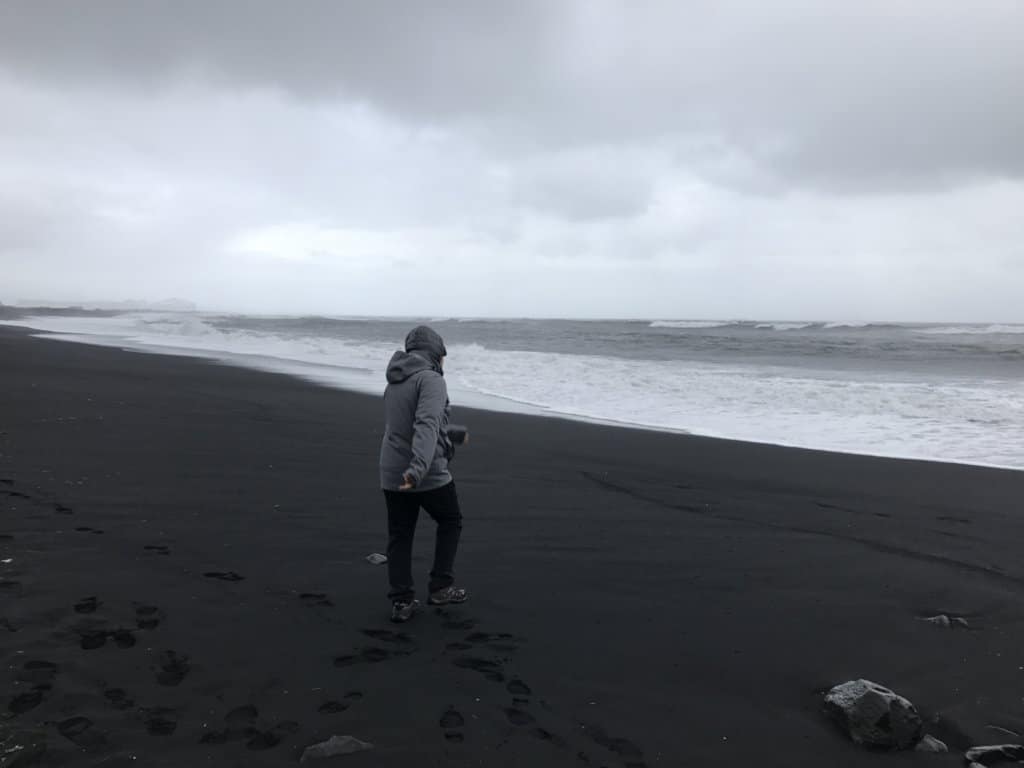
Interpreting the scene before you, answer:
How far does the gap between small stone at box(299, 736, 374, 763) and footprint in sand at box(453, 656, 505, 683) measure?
2.84 ft

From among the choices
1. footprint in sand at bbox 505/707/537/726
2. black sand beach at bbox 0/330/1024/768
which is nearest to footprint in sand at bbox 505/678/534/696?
black sand beach at bbox 0/330/1024/768

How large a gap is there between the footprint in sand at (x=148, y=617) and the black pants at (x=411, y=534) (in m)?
1.41

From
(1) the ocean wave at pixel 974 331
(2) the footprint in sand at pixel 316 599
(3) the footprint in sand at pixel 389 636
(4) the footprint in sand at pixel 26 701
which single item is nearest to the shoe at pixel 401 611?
(3) the footprint in sand at pixel 389 636

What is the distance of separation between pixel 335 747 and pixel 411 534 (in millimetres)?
1660

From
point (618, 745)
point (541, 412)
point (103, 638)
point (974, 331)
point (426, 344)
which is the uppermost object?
point (974, 331)

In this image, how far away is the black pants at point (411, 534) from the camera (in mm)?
4520

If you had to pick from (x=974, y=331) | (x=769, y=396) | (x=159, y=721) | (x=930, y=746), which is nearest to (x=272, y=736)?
(x=159, y=721)

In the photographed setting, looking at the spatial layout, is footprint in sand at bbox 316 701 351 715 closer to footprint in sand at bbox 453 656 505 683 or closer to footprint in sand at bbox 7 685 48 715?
footprint in sand at bbox 453 656 505 683

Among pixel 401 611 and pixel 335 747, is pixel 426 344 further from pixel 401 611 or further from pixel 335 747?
pixel 335 747

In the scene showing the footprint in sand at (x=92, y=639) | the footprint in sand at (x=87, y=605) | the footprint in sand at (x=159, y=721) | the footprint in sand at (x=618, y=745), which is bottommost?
the footprint in sand at (x=618, y=745)

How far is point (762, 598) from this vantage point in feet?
16.7

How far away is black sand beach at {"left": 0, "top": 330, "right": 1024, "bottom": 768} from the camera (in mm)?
3252

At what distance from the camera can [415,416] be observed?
4.47m

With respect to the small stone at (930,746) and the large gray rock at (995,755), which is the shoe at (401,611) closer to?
the small stone at (930,746)
